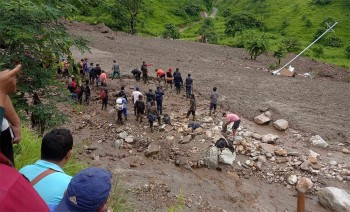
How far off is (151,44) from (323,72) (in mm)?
14870

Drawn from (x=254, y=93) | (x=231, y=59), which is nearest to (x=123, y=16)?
(x=231, y=59)

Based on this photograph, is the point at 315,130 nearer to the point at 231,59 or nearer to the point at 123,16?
the point at 231,59

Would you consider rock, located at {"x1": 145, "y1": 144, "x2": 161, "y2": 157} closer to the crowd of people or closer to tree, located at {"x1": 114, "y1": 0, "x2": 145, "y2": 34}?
the crowd of people

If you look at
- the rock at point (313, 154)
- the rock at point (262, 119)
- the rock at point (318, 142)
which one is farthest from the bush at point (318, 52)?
the rock at point (313, 154)

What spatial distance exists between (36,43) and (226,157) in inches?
294

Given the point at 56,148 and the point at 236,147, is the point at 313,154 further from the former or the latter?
the point at 56,148

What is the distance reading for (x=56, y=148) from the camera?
12.0 ft

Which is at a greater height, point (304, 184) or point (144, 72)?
point (144, 72)

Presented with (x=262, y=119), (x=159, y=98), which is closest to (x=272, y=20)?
(x=262, y=119)

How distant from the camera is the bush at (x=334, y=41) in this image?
42.3 metres

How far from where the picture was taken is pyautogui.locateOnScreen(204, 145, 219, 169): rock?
12.5 m

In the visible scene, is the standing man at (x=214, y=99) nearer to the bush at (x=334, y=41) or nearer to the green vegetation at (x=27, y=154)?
the green vegetation at (x=27, y=154)

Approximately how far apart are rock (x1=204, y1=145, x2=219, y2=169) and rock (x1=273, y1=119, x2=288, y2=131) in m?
4.10

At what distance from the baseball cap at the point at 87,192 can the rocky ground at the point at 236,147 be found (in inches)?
220
